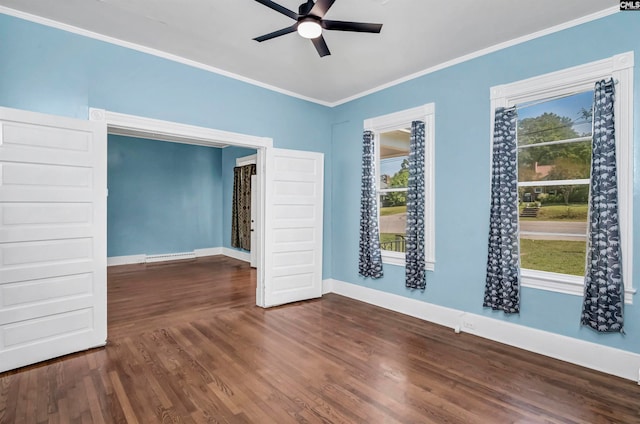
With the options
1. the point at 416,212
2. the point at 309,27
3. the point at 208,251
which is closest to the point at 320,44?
the point at 309,27

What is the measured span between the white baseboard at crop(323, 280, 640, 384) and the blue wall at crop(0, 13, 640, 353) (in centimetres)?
8

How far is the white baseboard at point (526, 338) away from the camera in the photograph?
263 cm

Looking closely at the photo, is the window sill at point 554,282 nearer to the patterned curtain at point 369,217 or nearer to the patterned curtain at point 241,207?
the patterned curtain at point 369,217

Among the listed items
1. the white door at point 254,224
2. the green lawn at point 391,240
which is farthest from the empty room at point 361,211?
the white door at point 254,224

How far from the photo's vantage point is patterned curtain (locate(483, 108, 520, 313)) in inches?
125

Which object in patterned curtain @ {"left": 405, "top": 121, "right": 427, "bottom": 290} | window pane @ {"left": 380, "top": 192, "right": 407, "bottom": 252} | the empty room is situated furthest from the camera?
window pane @ {"left": 380, "top": 192, "right": 407, "bottom": 252}

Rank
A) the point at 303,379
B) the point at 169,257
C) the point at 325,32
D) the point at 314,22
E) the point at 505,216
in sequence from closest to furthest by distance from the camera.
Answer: the point at 314,22 < the point at 303,379 < the point at 325,32 < the point at 505,216 < the point at 169,257

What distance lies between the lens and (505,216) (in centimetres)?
319

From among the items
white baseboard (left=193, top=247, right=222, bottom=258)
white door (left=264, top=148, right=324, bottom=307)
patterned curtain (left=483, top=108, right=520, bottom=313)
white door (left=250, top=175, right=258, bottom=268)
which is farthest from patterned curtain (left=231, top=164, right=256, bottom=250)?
patterned curtain (left=483, top=108, right=520, bottom=313)

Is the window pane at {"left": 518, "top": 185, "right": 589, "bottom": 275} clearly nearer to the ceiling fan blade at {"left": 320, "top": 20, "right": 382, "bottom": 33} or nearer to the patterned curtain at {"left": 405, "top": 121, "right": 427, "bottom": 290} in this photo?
the patterned curtain at {"left": 405, "top": 121, "right": 427, "bottom": 290}

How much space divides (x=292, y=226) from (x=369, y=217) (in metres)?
1.13

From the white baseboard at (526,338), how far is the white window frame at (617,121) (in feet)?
1.49

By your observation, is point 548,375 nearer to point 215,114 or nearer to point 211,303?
point 211,303

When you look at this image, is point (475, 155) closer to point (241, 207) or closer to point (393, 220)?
point (393, 220)
